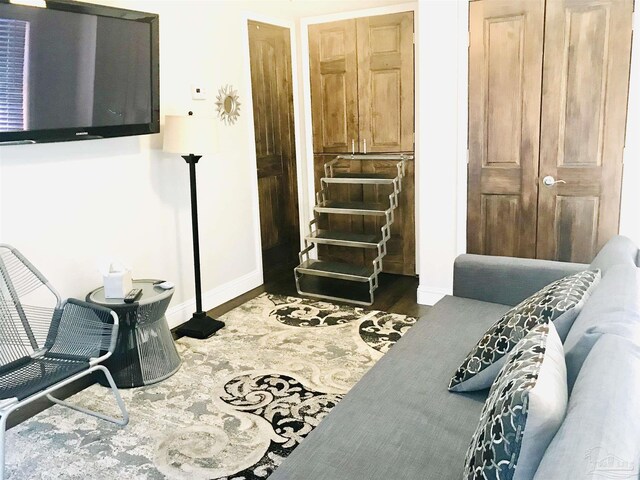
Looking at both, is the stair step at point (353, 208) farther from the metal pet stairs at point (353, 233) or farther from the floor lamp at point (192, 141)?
the floor lamp at point (192, 141)

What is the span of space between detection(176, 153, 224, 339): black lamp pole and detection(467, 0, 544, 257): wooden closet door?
1.82 metres

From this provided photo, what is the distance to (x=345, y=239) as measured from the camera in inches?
175

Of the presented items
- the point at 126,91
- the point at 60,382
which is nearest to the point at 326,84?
the point at 126,91

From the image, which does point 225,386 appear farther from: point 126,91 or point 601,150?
point 601,150

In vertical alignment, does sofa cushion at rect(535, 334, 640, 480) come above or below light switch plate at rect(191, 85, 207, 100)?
below

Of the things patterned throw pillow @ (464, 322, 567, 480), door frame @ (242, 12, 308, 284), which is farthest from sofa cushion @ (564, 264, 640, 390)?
door frame @ (242, 12, 308, 284)

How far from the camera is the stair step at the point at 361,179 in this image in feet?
14.3

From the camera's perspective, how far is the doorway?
4.52 metres

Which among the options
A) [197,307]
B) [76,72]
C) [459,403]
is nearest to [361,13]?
[76,72]

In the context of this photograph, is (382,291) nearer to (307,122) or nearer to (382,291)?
(382,291)

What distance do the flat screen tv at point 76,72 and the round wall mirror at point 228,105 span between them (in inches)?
31.8

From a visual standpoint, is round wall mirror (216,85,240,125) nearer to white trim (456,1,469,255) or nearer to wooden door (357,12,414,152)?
wooden door (357,12,414,152)

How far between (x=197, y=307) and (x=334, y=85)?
2248 millimetres

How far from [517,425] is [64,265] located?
2.60m
